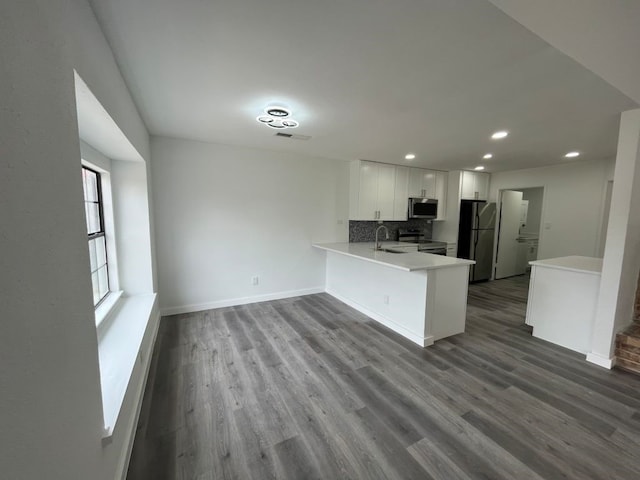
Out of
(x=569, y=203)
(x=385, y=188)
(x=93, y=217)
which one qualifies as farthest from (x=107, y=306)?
(x=569, y=203)

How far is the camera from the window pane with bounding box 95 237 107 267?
7.82 feet

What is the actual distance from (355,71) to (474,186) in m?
4.78

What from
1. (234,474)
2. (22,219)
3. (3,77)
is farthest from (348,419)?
(3,77)

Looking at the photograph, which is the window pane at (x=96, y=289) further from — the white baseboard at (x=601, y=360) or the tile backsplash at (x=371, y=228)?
the white baseboard at (x=601, y=360)

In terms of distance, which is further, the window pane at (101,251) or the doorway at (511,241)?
the doorway at (511,241)

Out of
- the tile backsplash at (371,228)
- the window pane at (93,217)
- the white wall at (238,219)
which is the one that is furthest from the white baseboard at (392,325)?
the window pane at (93,217)

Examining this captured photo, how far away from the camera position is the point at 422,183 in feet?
17.0

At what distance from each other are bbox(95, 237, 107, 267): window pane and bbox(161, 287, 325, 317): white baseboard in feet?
4.16

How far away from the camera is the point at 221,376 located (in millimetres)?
2316

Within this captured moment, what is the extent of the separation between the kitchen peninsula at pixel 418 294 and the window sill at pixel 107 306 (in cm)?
253

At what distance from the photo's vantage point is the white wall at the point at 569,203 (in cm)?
442

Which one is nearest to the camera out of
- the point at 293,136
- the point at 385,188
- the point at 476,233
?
the point at 293,136

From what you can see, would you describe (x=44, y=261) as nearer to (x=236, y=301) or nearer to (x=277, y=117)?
(x=277, y=117)

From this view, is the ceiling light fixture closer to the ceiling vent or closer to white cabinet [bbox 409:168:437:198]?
the ceiling vent
